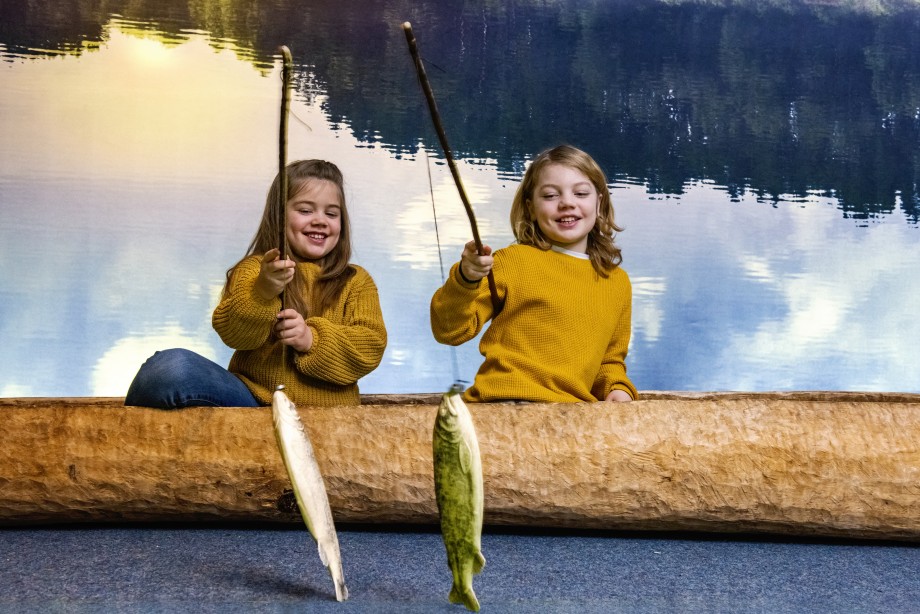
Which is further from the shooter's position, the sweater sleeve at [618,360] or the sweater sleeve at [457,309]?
the sweater sleeve at [618,360]

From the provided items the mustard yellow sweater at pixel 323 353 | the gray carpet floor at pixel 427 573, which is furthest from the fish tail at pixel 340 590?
the mustard yellow sweater at pixel 323 353

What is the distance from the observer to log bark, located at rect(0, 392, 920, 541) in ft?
5.63

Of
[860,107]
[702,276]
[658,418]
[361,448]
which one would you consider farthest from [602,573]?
[860,107]

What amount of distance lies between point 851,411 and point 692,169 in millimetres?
1854

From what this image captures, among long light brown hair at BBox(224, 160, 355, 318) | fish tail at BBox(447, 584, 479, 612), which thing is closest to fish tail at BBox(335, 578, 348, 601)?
fish tail at BBox(447, 584, 479, 612)

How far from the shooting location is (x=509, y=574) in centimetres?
154

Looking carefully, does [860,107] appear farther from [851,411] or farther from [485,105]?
[851,411]

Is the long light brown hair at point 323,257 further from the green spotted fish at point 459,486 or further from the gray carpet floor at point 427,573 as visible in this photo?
the green spotted fish at point 459,486

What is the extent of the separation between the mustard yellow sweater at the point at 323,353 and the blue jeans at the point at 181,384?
0.07 meters

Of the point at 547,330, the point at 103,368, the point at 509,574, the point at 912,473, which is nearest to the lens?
the point at 509,574

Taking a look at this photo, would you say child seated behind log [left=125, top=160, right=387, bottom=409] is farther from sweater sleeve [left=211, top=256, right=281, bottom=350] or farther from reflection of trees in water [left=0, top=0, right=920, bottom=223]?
reflection of trees in water [left=0, top=0, right=920, bottom=223]

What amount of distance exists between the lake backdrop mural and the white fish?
218cm

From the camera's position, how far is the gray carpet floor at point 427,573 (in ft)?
4.56

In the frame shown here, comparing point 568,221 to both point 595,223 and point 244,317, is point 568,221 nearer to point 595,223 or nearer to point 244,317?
point 595,223
